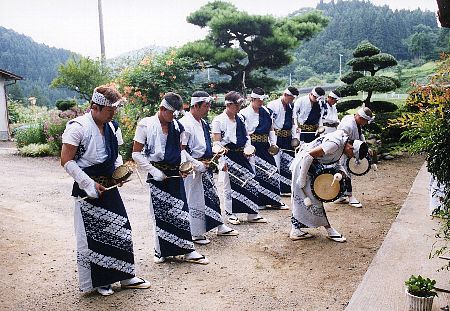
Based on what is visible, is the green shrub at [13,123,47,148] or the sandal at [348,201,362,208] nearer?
the sandal at [348,201,362,208]

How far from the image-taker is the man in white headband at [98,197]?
399 cm

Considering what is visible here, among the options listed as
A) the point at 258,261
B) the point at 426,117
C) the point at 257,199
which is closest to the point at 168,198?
the point at 258,261

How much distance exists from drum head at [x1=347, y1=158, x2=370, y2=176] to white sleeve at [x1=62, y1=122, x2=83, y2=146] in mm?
3986

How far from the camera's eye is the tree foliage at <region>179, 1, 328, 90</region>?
14.9 meters

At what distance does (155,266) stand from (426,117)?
3.23 m

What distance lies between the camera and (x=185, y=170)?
502 cm

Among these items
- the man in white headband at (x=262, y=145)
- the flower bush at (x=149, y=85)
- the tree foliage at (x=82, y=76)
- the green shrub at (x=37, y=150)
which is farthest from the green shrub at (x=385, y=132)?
the tree foliage at (x=82, y=76)

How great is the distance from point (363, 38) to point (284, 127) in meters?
41.0

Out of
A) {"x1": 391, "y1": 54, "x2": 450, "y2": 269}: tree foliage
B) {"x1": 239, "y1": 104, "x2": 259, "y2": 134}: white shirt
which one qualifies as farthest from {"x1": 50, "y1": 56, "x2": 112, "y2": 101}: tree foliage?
{"x1": 391, "y1": 54, "x2": 450, "y2": 269}: tree foliage

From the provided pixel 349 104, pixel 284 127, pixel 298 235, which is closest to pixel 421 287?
pixel 298 235

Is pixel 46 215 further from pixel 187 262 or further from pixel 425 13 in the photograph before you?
pixel 425 13

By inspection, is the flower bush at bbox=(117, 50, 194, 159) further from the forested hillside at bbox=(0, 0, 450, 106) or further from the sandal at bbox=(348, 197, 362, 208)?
the forested hillside at bbox=(0, 0, 450, 106)

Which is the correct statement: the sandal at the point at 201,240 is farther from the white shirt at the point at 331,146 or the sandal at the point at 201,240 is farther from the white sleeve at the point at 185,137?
the white shirt at the point at 331,146

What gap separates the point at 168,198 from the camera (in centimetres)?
497
